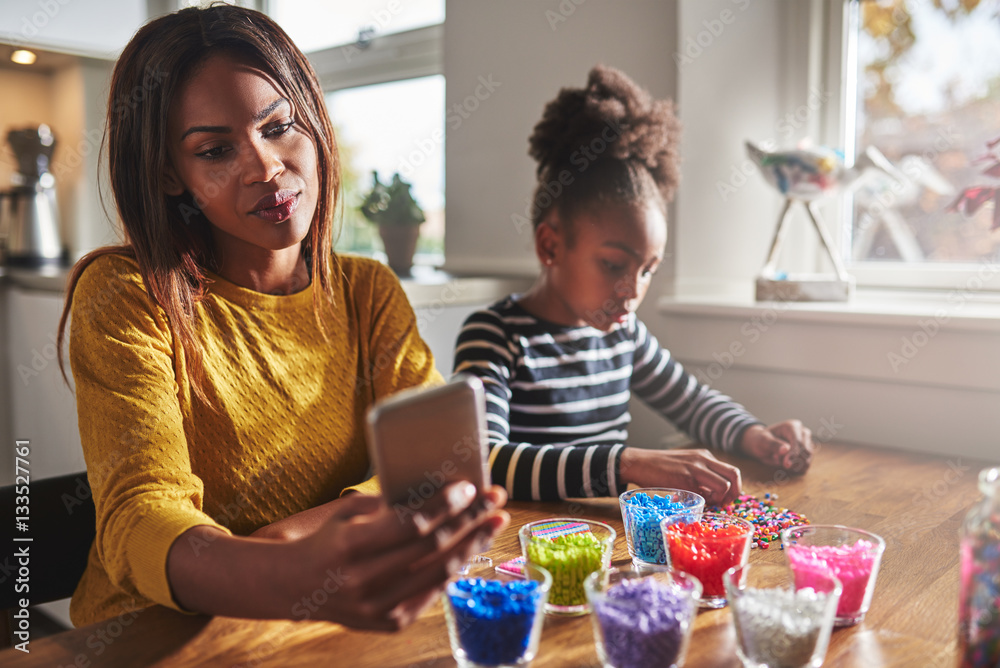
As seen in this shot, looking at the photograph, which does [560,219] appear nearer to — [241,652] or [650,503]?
[650,503]

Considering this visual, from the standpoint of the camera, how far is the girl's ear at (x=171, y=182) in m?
0.97

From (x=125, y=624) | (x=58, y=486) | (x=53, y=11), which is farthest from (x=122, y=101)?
(x=53, y=11)

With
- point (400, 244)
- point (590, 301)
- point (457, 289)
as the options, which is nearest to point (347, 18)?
point (400, 244)

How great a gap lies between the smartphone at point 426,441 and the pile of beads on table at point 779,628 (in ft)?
0.74

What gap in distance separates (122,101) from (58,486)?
18.2 inches

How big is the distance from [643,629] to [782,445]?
2.36 ft

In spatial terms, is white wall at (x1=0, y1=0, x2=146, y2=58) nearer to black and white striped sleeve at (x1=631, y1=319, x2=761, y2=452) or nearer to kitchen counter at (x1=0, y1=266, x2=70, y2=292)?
kitchen counter at (x1=0, y1=266, x2=70, y2=292)

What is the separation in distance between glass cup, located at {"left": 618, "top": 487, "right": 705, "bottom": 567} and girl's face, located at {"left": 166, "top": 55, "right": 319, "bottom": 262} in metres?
0.52

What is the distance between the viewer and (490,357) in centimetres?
128

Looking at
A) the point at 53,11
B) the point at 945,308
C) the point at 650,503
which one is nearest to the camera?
the point at 650,503

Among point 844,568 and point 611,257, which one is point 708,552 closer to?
point 844,568

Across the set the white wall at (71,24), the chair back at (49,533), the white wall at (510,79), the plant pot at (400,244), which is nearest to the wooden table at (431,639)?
the chair back at (49,533)

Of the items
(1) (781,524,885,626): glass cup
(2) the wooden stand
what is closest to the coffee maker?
(2) the wooden stand

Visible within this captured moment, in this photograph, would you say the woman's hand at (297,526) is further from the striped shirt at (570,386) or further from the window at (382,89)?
the window at (382,89)
